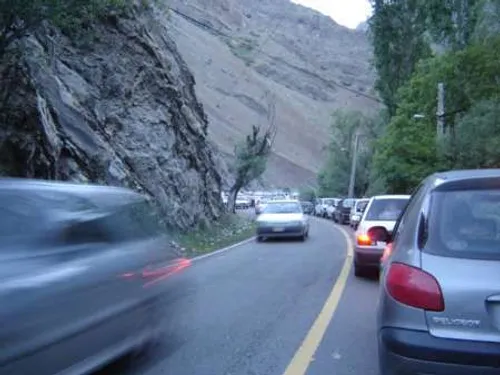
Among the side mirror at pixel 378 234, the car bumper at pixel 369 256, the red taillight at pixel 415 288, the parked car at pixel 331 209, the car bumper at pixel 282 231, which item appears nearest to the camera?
the red taillight at pixel 415 288

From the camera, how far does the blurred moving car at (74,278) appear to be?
14.6 feet

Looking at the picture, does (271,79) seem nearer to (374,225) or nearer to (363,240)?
(374,225)

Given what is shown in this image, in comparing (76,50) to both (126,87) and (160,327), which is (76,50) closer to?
(126,87)

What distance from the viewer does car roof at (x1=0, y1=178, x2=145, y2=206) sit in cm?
514

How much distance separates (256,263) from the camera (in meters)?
16.1

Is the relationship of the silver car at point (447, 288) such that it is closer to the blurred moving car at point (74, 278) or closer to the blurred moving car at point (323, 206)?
the blurred moving car at point (74, 278)

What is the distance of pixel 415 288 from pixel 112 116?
2096cm

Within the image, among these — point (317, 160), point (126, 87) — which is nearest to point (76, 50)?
point (126, 87)

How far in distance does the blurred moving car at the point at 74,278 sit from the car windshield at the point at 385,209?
7.16 meters

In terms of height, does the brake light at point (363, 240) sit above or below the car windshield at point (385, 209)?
below

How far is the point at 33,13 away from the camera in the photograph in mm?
12328

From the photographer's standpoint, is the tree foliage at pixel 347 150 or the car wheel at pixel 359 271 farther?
the tree foliage at pixel 347 150

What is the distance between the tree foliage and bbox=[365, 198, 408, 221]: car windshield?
5727 centimetres

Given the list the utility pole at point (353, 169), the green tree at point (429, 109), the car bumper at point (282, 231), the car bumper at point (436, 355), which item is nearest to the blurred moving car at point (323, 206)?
the utility pole at point (353, 169)
